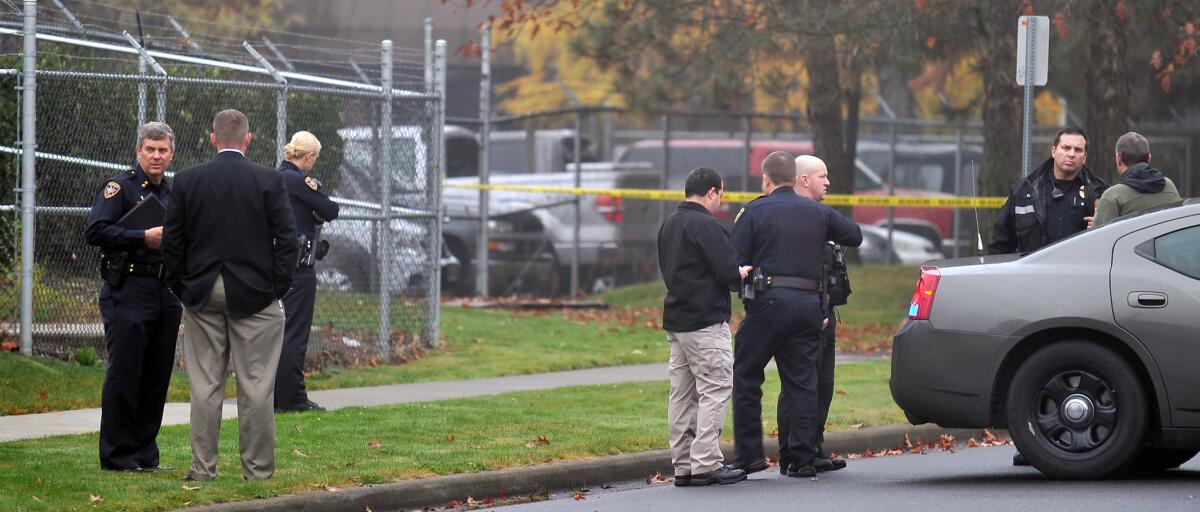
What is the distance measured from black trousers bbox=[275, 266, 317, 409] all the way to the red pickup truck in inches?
579

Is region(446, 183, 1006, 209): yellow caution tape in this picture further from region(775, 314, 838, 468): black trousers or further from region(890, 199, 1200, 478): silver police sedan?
region(890, 199, 1200, 478): silver police sedan

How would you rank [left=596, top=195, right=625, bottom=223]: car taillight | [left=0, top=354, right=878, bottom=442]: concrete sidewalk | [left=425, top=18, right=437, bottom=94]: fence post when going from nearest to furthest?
[left=0, top=354, right=878, bottom=442]: concrete sidewalk → [left=425, top=18, right=437, bottom=94]: fence post → [left=596, top=195, right=625, bottom=223]: car taillight

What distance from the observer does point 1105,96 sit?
62.4 feet

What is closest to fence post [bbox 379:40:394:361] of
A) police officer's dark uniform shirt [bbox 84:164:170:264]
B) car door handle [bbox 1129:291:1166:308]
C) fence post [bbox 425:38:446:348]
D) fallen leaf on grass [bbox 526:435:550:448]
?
fence post [bbox 425:38:446:348]

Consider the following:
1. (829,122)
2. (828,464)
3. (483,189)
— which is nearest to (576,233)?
(483,189)

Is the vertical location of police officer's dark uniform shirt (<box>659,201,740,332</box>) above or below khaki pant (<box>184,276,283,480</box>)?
above

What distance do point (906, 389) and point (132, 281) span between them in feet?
13.3

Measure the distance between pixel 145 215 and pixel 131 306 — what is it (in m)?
0.47

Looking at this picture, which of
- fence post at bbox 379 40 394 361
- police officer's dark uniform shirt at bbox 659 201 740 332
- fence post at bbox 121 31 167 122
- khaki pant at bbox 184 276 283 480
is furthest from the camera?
fence post at bbox 379 40 394 361

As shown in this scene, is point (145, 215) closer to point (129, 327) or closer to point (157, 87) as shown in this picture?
point (129, 327)

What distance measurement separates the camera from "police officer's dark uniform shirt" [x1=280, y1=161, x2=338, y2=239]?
11.5m

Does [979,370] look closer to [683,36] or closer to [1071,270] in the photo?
[1071,270]

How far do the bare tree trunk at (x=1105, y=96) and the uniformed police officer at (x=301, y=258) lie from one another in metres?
10.0

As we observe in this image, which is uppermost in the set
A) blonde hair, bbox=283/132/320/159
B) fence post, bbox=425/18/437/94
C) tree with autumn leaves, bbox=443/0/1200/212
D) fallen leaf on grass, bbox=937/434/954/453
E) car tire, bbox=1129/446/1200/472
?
tree with autumn leaves, bbox=443/0/1200/212
